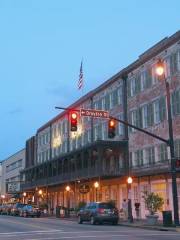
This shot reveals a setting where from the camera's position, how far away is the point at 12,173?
10700 centimetres

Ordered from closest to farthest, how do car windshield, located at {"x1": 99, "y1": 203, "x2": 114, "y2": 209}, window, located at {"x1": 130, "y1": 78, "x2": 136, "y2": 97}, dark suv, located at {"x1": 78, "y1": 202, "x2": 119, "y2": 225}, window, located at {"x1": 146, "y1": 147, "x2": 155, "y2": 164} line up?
1. dark suv, located at {"x1": 78, "y1": 202, "x2": 119, "y2": 225}
2. car windshield, located at {"x1": 99, "y1": 203, "x2": 114, "y2": 209}
3. window, located at {"x1": 146, "y1": 147, "x2": 155, "y2": 164}
4. window, located at {"x1": 130, "y1": 78, "x2": 136, "y2": 97}

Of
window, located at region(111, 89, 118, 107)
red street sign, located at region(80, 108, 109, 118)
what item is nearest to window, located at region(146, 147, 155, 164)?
window, located at region(111, 89, 118, 107)

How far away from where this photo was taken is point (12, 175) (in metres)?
107

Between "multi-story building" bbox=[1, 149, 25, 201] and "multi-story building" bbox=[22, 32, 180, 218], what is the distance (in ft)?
98.4

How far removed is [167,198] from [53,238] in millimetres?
20329

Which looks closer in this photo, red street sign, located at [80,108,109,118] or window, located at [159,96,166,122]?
red street sign, located at [80,108,109,118]

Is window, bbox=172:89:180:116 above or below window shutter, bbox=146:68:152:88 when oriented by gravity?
below

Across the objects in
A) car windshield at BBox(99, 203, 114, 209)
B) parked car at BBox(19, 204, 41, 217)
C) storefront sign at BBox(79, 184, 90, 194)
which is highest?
storefront sign at BBox(79, 184, 90, 194)

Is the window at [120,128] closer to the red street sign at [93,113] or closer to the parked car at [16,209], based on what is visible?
the parked car at [16,209]

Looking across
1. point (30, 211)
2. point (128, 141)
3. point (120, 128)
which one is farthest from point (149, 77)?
point (30, 211)

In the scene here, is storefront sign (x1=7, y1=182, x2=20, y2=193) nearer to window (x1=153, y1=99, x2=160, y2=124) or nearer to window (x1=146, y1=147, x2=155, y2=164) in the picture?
window (x1=146, y1=147, x2=155, y2=164)

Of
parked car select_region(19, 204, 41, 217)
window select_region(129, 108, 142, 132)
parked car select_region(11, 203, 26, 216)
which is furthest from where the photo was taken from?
parked car select_region(11, 203, 26, 216)

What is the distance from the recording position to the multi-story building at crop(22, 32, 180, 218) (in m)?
41.1

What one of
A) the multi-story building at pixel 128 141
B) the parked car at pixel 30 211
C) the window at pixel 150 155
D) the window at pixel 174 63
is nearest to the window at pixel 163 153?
the multi-story building at pixel 128 141
